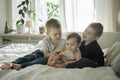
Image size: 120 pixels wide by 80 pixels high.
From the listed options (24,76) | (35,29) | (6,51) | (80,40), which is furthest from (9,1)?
(24,76)

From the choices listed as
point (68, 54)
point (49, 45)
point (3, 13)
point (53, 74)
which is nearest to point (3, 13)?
point (3, 13)

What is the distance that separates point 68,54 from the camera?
6.03ft

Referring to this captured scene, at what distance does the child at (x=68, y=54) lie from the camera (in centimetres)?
178

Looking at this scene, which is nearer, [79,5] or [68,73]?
[68,73]

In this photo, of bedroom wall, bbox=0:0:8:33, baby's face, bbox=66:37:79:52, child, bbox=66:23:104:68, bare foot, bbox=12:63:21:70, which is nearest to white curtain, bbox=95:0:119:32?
child, bbox=66:23:104:68

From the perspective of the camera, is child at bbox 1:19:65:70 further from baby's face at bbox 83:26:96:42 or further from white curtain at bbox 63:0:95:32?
white curtain at bbox 63:0:95:32

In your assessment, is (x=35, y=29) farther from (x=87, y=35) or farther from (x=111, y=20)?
(x=87, y=35)

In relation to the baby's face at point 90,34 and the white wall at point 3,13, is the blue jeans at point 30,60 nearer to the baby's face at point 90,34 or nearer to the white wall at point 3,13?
the baby's face at point 90,34

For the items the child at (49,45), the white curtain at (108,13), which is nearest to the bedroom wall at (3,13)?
the white curtain at (108,13)

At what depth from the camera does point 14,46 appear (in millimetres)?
2850

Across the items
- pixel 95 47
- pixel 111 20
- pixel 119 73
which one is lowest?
pixel 119 73

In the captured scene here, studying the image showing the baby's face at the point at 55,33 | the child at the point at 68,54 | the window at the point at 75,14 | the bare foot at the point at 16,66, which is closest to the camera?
the bare foot at the point at 16,66

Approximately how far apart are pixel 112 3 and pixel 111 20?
0.26m

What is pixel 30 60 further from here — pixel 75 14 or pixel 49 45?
pixel 75 14
